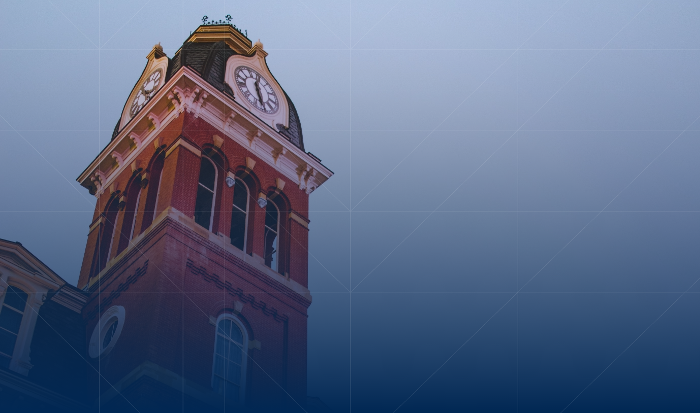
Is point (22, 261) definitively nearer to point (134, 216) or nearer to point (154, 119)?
point (134, 216)

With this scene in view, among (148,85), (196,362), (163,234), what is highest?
(148,85)

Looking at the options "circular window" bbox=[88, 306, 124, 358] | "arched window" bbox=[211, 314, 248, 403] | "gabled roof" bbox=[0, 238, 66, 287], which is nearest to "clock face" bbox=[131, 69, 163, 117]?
"gabled roof" bbox=[0, 238, 66, 287]

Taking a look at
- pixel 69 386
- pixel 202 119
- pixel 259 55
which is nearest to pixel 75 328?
pixel 69 386

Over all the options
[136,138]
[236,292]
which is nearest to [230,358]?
[236,292]

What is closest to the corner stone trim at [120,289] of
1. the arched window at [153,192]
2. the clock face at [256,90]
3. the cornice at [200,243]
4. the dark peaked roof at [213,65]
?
the cornice at [200,243]

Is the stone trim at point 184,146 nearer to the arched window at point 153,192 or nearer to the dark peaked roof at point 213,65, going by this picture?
the arched window at point 153,192

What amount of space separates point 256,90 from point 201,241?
8.53 meters

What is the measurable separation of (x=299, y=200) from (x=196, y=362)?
962 cm

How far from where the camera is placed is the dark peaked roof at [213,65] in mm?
33781

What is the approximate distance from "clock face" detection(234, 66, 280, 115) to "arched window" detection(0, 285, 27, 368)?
10.7 meters

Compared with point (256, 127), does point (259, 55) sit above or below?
above

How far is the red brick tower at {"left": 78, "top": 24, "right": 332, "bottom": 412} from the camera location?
2577cm

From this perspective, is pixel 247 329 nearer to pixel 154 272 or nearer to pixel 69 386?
pixel 154 272

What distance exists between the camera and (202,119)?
31.7 meters
